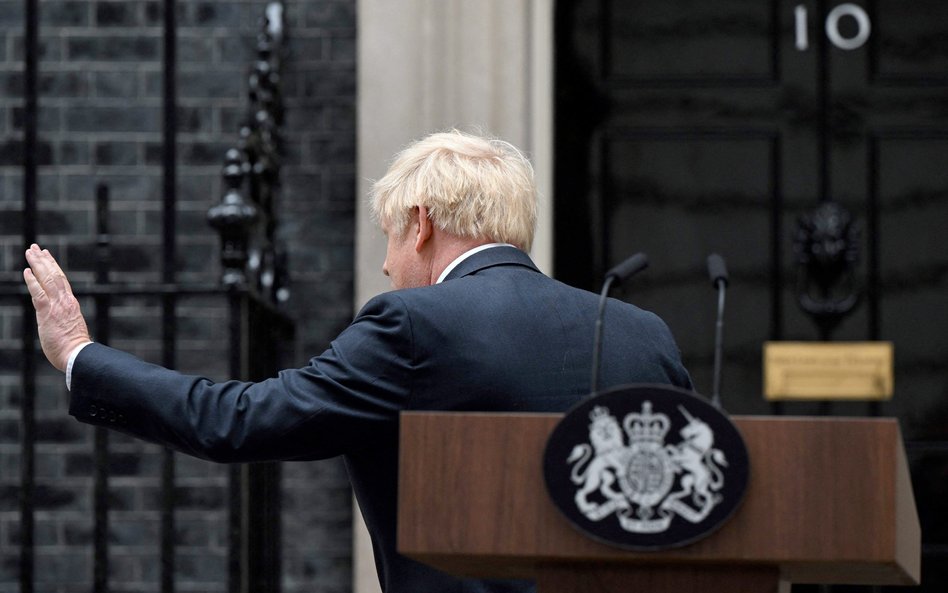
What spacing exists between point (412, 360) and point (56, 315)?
553 mm

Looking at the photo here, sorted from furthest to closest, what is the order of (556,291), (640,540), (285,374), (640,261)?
1. (556,291)
2. (285,374)
3. (640,261)
4. (640,540)

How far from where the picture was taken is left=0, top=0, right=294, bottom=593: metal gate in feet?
14.0

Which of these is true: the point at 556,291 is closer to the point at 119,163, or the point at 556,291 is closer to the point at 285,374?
the point at 285,374

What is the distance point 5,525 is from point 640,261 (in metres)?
3.46

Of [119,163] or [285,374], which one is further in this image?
[119,163]

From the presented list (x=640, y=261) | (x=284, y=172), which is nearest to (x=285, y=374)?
(x=640, y=261)

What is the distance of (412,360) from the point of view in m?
2.34

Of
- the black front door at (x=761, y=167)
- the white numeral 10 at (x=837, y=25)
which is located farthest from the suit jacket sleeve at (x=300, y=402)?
the white numeral 10 at (x=837, y=25)

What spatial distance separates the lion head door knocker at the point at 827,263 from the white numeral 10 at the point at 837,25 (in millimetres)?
521

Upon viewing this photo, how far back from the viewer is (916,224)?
205 inches

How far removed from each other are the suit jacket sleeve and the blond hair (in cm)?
26

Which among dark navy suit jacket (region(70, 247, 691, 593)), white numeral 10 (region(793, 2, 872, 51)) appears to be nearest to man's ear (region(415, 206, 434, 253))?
dark navy suit jacket (region(70, 247, 691, 593))

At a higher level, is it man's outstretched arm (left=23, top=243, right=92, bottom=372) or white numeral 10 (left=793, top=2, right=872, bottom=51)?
white numeral 10 (left=793, top=2, right=872, bottom=51)

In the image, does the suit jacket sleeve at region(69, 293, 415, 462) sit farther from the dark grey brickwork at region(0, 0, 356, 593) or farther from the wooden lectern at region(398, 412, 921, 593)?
the dark grey brickwork at region(0, 0, 356, 593)
